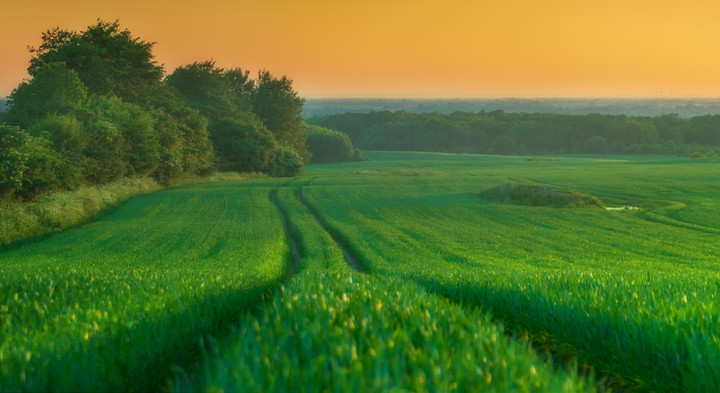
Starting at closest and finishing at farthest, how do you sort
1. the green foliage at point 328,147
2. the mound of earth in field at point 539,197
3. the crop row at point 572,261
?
the crop row at point 572,261
the mound of earth in field at point 539,197
the green foliage at point 328,147

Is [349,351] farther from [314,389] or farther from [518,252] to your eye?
[518,252]

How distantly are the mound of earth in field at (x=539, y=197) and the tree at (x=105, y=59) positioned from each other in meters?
47.6

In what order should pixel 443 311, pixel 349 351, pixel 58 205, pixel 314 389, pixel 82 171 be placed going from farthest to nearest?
1. pixel 82 171
2. pixel 58 205
3. pixel 443 311
4. pixel 349 351
5. pixel 314 389

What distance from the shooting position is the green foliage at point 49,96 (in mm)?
57344

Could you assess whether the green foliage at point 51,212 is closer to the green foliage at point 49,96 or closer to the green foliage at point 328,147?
the green foliage at point 49,96

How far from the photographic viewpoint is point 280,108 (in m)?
121

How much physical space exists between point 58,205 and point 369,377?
38940 mm

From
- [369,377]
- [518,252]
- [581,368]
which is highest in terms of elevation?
[369,377]

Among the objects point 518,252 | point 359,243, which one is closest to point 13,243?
point 359,243

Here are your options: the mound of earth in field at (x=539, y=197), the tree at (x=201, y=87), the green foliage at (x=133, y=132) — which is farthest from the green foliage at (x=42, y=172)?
the tree at (x=201, y=87)

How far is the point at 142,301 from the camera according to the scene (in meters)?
8.38

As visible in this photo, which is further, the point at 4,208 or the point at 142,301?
the point at 4,208

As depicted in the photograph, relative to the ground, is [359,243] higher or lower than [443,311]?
lower

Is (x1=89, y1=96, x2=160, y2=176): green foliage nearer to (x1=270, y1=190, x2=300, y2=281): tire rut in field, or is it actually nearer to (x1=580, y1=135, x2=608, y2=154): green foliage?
(x1=270, y1=190, x2=300, y2=281): tire rut in field
